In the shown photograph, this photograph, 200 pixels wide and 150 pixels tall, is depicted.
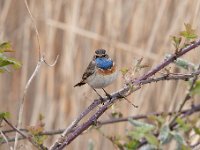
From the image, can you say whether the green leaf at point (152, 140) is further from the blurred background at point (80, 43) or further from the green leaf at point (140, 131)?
the blurred background at point (80, 43)

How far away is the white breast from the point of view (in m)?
1.45

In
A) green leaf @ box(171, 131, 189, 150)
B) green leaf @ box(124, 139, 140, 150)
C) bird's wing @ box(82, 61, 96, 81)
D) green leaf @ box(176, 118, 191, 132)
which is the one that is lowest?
green leaf @ box(124, 139, 140, 150)

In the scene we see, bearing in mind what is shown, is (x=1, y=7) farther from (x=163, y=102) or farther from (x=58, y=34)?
(x=163, y=102)

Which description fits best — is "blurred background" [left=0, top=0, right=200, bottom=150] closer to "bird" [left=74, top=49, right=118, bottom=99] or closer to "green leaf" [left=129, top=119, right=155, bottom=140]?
"bird" [left=74, top=49, right=118, bottom=99]

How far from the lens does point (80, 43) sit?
2715 millimetres

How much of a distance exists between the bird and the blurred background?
0.94m

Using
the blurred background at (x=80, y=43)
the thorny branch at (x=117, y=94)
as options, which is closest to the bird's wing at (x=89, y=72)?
the thorny branch at (x=117, y=94)

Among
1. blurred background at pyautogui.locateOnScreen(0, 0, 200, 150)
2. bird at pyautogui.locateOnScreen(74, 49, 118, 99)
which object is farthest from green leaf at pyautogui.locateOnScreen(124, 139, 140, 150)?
blurred background at pyautogui.locateOnScreen(0, 0, 200, 150)

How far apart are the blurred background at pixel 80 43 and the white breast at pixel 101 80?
3.33 feet

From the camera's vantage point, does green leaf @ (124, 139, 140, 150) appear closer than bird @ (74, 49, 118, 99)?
Yes

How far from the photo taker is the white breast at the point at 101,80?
1.45 meters

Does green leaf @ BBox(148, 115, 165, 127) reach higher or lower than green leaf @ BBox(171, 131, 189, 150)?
higher

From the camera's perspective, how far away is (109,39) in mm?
2635

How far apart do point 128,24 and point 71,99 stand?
508 mm
